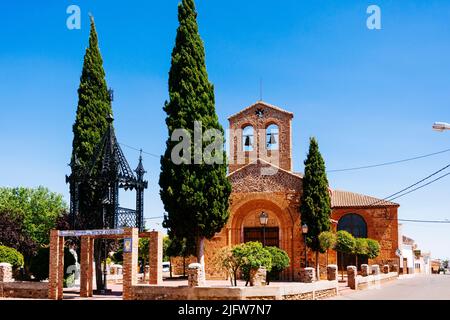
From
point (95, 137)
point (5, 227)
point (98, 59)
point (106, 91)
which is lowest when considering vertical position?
point (5, 227)

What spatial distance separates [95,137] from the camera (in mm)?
27703

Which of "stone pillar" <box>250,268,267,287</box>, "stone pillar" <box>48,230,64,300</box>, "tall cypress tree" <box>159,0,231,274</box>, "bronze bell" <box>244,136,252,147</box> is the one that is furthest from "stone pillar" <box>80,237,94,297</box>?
"bronze bell" <box>244,136,252,147</box>

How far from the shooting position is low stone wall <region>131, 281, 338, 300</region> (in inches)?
711

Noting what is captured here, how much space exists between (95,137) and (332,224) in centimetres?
1995

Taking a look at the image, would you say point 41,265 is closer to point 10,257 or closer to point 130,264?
point 10,257

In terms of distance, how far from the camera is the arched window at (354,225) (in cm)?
Answer: 4653

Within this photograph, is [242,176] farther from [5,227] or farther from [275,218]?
[5,227]

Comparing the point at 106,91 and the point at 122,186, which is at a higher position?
the point at 106,91

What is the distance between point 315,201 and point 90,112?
15.8 meters

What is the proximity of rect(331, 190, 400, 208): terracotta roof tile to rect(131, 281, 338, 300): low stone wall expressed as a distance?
86.1 feet

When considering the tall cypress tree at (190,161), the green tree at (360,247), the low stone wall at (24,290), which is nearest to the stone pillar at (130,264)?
the low stone wall at (24,290)

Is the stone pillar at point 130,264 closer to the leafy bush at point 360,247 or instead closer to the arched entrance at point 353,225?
the leafy bush at point 360,247

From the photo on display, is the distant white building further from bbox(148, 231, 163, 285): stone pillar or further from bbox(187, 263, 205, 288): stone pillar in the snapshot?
bbox(187, 263, 205, 288): stone pillar

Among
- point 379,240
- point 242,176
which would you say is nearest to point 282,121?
point 242,176
